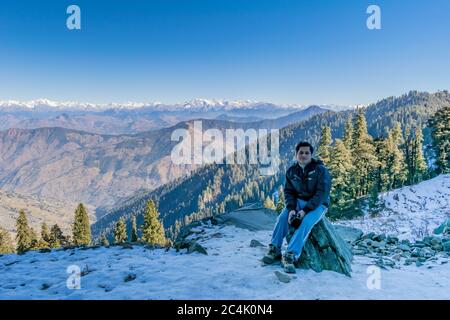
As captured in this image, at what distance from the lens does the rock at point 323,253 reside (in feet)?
27.3

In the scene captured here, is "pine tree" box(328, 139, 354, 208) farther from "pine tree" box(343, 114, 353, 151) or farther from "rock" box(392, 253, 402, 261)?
"rock" box(392, 253, 402, 261)

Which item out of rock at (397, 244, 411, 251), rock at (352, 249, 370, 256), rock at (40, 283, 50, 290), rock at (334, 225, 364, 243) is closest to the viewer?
rock at (40, 283, 50, 290)

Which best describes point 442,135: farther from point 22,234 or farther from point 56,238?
point 22,234

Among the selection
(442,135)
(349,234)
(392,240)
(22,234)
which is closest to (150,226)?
(22,234)

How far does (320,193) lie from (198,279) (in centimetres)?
382

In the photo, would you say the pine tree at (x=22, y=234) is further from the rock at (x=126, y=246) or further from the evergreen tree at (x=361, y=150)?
the evergreen tree at (x=361, y=150)

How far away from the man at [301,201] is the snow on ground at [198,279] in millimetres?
589

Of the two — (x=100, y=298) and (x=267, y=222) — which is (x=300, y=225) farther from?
(x=267, y=222)

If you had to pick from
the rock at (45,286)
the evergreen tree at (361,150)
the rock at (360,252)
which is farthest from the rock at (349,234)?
the evergreen tree at (361,150)

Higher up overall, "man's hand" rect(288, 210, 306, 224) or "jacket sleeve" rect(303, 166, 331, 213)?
"jacket sleeve" rect(303, 166, 331, 213)

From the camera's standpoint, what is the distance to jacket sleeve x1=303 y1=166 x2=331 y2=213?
A: 8414 millimetres

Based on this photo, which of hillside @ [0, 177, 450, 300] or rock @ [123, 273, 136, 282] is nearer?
hillside @ [0, 177, 450, 300]

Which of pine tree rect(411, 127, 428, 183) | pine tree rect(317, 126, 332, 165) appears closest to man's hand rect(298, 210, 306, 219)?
pine tree rect(317, 126, 332, 165)
